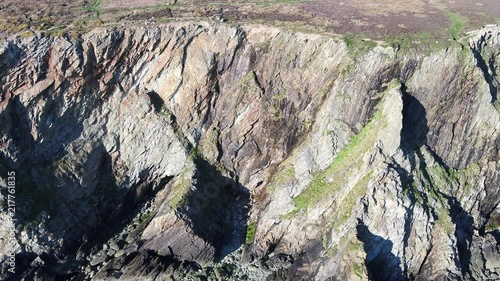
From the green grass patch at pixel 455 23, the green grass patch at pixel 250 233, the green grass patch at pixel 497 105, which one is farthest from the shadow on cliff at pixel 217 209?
the green grass patch at pixel 455 23

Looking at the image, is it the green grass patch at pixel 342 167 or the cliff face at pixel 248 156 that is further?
the green grass patch at pixel 342 167

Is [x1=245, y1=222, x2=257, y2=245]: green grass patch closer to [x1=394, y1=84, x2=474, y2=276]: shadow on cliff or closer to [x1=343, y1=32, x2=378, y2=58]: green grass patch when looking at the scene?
[x1=394, y1=84, x2=474, y2=276]: shadow on cliff

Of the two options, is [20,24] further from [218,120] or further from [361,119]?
[361,119]

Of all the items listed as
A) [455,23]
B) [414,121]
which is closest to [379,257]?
[414,121]

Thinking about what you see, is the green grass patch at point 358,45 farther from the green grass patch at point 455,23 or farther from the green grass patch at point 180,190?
the green grass patch at point 180,190

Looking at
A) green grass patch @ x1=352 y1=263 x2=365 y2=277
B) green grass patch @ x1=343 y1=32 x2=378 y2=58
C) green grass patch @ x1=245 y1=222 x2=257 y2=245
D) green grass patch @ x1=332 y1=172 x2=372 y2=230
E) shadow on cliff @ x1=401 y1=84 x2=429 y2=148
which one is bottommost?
green grass patch @ x1=245 y1=222 x2=257 y2=245

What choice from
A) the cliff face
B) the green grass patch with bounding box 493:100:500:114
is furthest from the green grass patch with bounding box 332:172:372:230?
the green grass patch with bounding box 493:100:500:114
